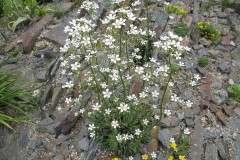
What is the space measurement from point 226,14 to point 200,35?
4.47 feet

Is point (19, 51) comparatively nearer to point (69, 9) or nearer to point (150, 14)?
point (69, 9)

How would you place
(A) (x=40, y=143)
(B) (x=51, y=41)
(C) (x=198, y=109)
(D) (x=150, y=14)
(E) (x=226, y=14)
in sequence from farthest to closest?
(E) (x=226, y=14), (D) (x=150, y=14), (B) (x=51, y=41), (C) (x=198, y=109), (A) (x=40, y=143)

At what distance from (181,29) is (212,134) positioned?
84.7 inches

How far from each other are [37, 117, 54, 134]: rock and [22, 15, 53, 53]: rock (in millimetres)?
1664

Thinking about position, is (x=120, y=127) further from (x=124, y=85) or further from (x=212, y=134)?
(x=212, y=134)

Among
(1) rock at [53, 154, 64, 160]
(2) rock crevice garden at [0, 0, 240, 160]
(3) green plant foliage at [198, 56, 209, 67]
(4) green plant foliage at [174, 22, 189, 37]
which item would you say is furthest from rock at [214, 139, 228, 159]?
(1) rock at [53, 154, 64, 160]

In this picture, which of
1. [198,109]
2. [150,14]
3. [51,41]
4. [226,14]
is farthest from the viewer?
[226,14]

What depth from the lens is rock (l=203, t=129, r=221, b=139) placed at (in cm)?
471

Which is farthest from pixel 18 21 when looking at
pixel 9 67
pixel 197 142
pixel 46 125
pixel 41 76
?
pixel 197 142

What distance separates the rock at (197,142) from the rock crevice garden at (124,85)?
15mm

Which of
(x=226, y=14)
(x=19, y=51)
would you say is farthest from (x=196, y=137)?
(x=226, y=14)

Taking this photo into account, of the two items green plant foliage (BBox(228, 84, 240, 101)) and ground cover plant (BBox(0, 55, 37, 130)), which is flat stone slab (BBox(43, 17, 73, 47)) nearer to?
ground cover plant (BBox(0, 55, 37, 130))

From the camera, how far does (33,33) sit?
5812mm

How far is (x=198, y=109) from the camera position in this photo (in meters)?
4.97
